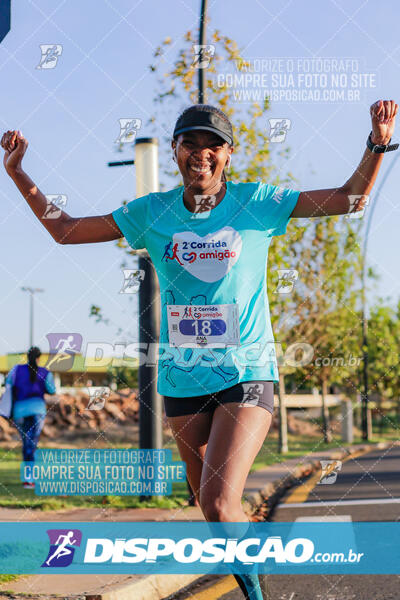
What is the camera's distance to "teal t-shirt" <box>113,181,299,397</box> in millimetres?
2994

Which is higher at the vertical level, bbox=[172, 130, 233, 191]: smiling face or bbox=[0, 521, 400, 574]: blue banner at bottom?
bbox=[172, 130, 233, 191]: smiling face

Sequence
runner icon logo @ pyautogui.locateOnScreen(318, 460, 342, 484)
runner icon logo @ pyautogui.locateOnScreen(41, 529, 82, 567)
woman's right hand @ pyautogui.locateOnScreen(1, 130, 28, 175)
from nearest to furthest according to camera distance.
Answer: woman's right hand @ pyautogui.locateOnScreen(1, 130, 28, 175), runner icon logo @ pyautogui.locateOnScreen(41, 529, 82, 567), runner icon logo @ pyautogui.locateOnScreen(318, 460, 342, 484)

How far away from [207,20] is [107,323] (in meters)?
3.35

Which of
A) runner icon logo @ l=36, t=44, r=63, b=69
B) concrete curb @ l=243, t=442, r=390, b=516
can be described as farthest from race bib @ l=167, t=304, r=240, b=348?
concrete curb @ l=243, t=442, r=390, b=516

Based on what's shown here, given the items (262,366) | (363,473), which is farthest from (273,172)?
(262,366)

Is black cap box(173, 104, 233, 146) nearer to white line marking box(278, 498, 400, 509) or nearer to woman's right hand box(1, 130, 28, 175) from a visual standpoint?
woman's right hand box(1, 130, 28, 175)

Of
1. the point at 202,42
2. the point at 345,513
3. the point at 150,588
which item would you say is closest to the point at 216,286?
the point at 150,588

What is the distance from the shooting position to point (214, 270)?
3.03m

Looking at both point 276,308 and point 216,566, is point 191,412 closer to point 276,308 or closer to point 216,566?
point 216,566

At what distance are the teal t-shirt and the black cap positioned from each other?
25 centimetres

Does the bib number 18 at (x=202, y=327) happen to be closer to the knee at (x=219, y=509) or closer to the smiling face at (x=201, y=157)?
the smiling face at (x=201, y=157)

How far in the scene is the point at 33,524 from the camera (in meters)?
6.00

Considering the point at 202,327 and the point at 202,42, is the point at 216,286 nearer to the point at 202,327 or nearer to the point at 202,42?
the point at 202,327

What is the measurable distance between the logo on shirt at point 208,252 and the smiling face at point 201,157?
0.20 m
